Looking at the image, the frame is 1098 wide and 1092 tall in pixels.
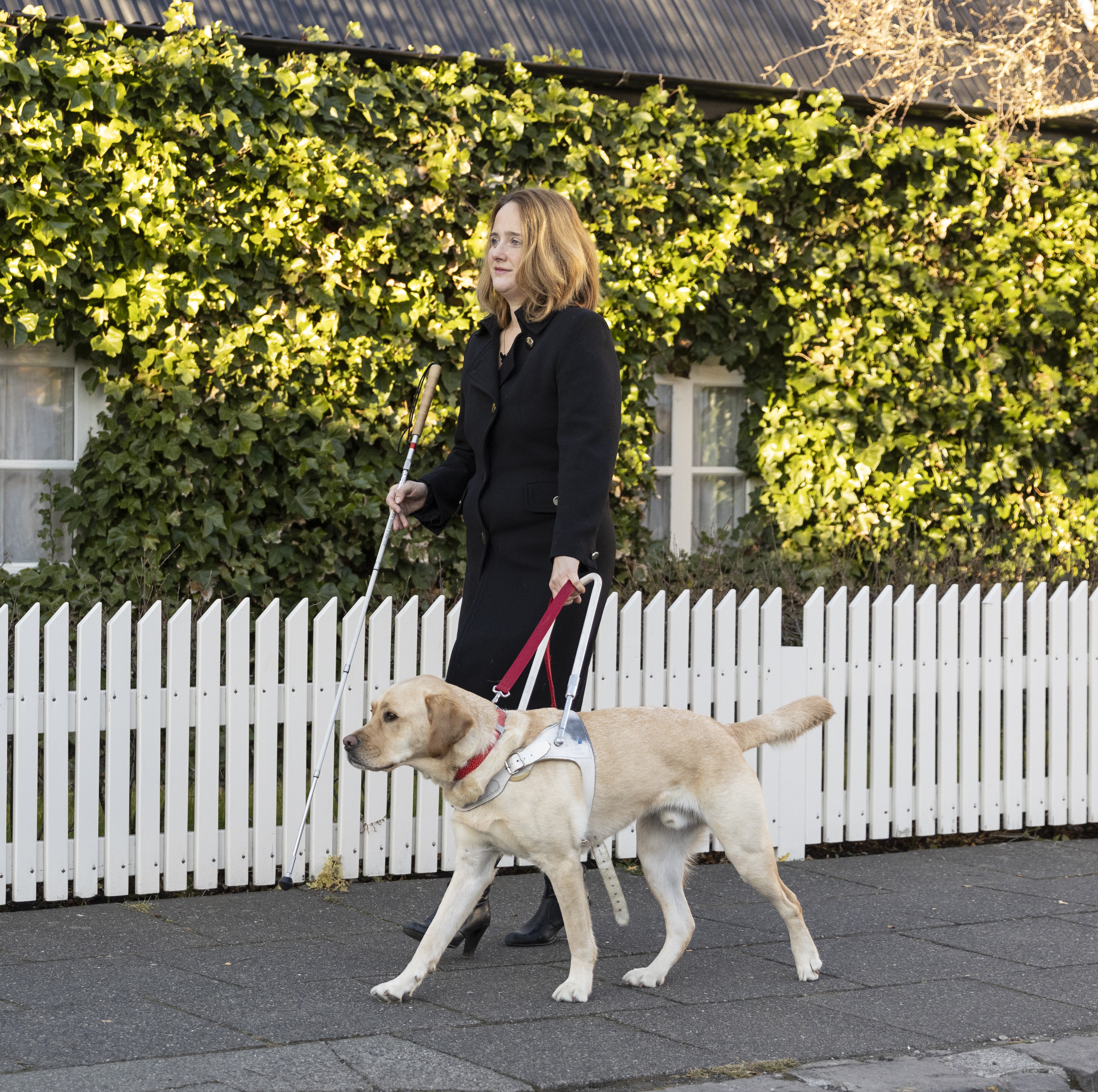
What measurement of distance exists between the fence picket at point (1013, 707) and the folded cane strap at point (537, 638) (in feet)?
10.3

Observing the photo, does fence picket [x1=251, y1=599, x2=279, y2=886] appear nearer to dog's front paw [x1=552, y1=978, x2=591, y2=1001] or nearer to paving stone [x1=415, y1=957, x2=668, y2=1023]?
paving stone [x1=415, y1=957, x2=668, y2=1023]

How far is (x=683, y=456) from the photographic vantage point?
8.79 metres

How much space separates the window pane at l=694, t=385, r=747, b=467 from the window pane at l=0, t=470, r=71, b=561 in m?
3.75

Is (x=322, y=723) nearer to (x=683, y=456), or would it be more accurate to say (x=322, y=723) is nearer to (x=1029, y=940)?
(x=1029, y=940)

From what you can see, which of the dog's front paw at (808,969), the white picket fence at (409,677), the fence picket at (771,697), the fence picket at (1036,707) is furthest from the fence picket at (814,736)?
the dog's front paw at (808,969)

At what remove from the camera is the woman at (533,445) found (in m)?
4.14

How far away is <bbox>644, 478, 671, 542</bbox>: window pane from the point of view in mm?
8742

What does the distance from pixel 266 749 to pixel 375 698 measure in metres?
0.43

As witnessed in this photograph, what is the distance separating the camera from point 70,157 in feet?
22.1

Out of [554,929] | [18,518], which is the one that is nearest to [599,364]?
[554,929]

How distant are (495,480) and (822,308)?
480 centimetres

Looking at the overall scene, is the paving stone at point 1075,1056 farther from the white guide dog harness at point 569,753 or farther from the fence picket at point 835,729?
the fence picket at point 835,729

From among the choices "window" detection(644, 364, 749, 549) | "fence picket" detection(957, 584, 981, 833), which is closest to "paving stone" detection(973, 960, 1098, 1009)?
"fence picket" detection(957, 584, 981, 833)

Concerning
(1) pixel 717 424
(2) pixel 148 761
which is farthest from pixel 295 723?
(1) pixel 717 424
